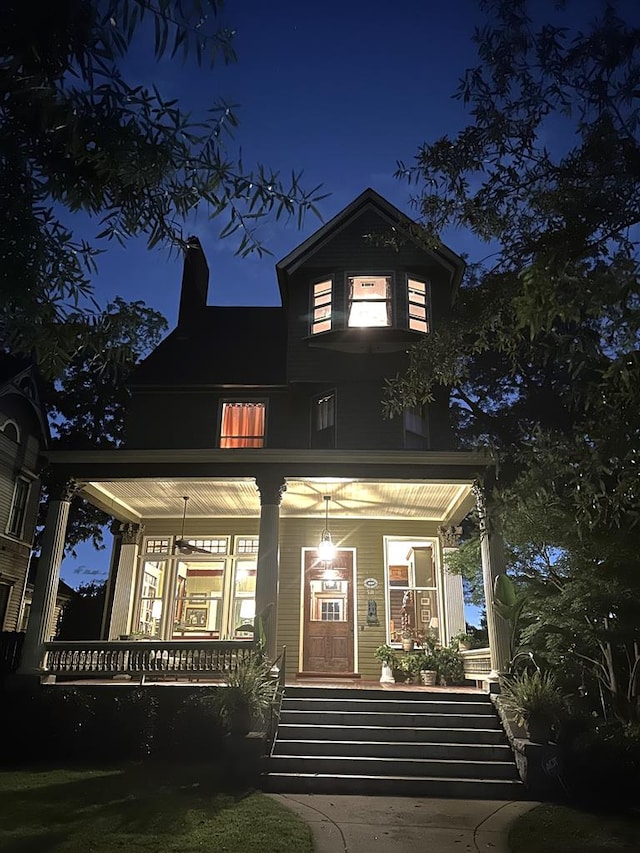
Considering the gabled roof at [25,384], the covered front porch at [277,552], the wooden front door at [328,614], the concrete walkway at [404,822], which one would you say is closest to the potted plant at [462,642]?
the covered front porch at [277,552]

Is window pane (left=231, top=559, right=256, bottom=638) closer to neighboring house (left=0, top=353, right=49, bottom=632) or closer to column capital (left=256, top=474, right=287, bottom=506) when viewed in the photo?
column capital (left=256, top=474, right=287, bottom=506)

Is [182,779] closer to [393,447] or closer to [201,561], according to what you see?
[201,561]

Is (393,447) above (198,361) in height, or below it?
below

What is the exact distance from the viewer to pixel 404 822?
6.32 meters

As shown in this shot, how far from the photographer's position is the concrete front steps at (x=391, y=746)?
24.6 ft

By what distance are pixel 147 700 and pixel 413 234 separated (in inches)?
313

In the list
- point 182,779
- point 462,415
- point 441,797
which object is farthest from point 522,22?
point 462,415

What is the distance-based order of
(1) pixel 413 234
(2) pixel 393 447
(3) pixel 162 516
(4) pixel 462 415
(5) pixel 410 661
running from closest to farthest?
(1) pixel 413 234
(5) pixel 410 661
(2) pixel 393 447
(3) pixel 162 516
(4) pixel 462 415

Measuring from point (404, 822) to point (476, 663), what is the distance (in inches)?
210

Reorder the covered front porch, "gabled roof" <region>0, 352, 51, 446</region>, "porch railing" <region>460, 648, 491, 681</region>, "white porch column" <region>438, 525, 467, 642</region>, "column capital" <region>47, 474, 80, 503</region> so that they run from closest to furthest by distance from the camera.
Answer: "porch railing" <region>460, 648, 491, 681</region>, the covered front porch, "column capital" <region>47, 474, 80, 503</region>, "white porch column" <region>438, 525, 467, 642</region>, "gabled roof" <region>0, 352, 51, 446</region>

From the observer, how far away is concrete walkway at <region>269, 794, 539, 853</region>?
557 centimetres

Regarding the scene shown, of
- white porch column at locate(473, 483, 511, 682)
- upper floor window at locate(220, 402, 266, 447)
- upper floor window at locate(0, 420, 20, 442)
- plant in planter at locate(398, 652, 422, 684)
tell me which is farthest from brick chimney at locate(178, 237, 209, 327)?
plant in planter at locate(398, 652, 422, 684)

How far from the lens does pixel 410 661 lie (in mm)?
12281

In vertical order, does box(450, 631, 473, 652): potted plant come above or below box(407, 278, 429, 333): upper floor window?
below
